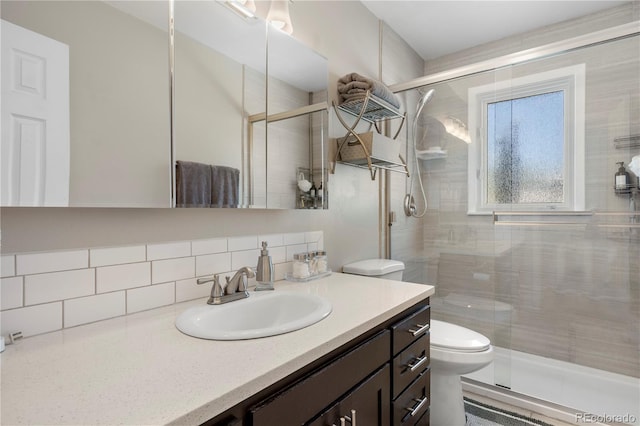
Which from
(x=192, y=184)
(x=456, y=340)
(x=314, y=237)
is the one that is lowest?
(x=456, y=340)

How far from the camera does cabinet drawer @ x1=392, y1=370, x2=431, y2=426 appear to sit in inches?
45.1

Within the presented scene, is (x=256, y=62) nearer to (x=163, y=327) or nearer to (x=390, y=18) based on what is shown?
(x=163, y=327)

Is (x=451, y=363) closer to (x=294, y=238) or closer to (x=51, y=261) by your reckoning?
(x=294, y=238)

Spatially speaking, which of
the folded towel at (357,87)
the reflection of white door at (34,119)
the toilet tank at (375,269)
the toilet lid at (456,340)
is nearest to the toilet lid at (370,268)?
the toilet tank at (375,269)

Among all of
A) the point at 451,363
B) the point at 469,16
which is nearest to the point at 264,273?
the point at 451,363

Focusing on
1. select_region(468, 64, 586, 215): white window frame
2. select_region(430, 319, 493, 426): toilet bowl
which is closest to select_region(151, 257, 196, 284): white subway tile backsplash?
select_region(430, 319, 493, 426): toilet bowl

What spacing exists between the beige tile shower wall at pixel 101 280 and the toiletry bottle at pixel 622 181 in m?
2.21

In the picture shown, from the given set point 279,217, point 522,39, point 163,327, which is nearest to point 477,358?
point 279,217

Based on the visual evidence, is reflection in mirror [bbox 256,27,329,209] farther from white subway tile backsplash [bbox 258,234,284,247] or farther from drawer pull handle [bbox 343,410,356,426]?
drawer pull handle [bbox 343,410,356,426]

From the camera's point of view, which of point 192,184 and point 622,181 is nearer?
point 192,184

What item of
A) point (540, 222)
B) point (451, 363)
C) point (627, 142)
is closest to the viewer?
point (451, 363)

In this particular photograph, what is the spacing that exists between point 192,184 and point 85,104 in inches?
14.4

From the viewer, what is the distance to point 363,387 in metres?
0.96

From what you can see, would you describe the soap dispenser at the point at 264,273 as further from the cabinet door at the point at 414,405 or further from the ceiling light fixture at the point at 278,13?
the ceiling light fixture at the point at 278,13
